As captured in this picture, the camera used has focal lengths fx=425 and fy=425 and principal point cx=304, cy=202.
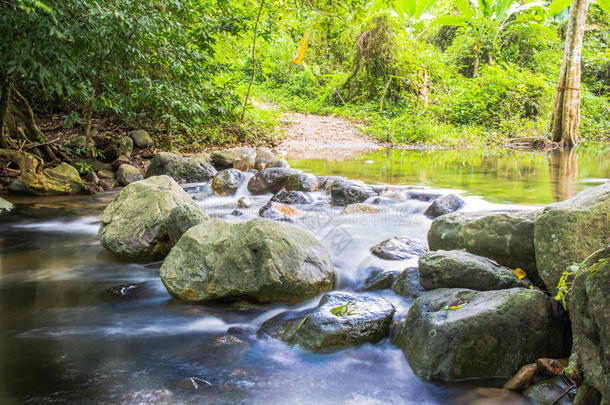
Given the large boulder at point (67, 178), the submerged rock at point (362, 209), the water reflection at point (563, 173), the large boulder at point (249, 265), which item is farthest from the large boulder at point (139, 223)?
the water reflection at point (563, 173)

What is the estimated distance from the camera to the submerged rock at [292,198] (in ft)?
21.1

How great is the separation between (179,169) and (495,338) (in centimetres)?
715

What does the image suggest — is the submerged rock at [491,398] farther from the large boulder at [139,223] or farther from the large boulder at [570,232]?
the large boulder at [139,223]

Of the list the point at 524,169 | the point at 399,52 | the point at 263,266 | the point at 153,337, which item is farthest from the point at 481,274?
the point at 399,52

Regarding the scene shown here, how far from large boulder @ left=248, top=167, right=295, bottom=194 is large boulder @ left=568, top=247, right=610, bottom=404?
5.78m

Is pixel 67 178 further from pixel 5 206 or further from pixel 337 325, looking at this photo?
pixel 337 325

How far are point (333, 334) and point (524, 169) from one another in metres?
7.64

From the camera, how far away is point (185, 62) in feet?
26.4

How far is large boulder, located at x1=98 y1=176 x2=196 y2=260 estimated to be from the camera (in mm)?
4328

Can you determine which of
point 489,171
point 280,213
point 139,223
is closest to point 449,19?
point 139,223

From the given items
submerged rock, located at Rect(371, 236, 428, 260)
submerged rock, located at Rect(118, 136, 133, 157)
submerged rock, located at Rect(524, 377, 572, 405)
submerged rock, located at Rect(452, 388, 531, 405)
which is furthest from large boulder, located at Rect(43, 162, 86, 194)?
submerged rock, located at Rect(524, 377, 572, 405)

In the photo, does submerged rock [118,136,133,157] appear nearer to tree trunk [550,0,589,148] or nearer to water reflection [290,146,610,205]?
water reflection [290,146,610,205]

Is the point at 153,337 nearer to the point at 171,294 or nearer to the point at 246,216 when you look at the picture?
the point at 171,294

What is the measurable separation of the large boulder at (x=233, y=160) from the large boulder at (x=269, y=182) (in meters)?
2.36
